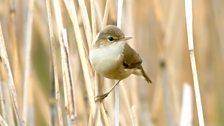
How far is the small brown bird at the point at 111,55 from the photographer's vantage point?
5.55 ft

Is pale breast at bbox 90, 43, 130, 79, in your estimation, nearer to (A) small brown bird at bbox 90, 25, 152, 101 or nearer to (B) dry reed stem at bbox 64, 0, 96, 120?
(A) small brown bird at bbox 90, 25, 152, 101

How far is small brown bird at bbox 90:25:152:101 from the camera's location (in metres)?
1.69

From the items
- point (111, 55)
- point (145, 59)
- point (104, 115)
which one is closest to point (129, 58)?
point (111, 55)

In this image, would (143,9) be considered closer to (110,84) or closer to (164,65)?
(164,65)

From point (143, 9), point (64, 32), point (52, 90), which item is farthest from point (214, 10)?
point (64, 32)

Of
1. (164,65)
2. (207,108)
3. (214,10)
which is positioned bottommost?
(207,108)

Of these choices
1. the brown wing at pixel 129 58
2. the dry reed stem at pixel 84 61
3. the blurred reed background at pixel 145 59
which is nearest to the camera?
the dry reed stem at pixel 84 61

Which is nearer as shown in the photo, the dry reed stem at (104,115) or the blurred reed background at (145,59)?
the dry reed stem at (104,115)

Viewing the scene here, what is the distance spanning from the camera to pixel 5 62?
1.53m

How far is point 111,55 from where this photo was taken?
5.74 ft

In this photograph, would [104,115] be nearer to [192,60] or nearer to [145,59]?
[192,60]

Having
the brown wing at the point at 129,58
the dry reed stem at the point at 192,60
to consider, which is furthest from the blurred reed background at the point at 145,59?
the dry reed stem at the point at 192,60

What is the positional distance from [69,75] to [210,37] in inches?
56.0

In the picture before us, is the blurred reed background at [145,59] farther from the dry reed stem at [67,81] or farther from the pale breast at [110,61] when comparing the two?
the dry reed stem at [67,81]
